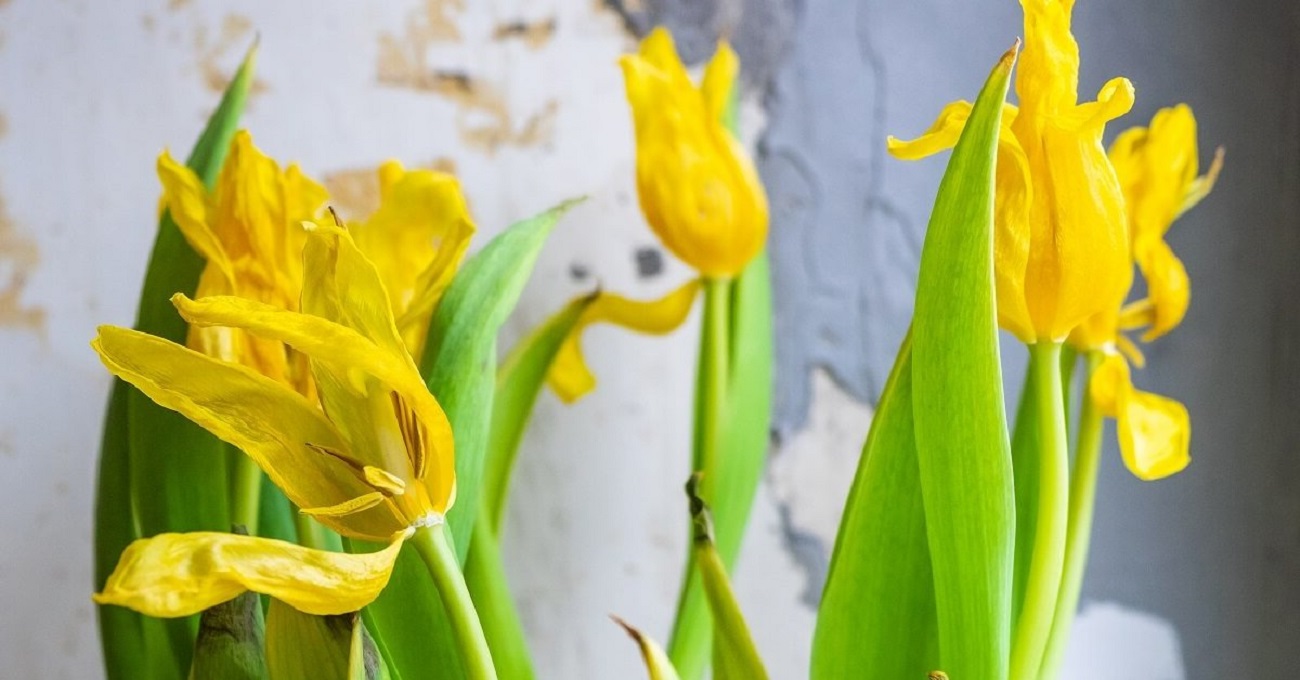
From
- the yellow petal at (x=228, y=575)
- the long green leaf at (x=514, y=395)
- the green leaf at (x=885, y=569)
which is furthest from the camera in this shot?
the long green leaf at (x=514, y=395)

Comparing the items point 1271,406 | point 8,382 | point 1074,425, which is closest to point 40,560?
point 8,382

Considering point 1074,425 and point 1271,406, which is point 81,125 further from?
point 1271,406

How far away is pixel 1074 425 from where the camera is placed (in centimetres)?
75

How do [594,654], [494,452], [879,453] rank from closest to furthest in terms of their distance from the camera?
[879,453] < [494,452] < [594,654]

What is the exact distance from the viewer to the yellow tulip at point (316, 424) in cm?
27

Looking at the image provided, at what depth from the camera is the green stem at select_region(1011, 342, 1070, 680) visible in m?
0.38

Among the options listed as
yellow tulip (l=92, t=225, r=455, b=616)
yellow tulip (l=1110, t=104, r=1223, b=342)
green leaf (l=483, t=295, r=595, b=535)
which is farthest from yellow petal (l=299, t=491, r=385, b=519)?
yellow tulip (l=1110, t=104, r=1223, b=342)

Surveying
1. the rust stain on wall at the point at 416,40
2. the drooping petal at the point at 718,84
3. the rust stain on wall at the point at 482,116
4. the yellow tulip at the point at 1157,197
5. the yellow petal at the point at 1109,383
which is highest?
the rust stain on wall at the point at 416,40

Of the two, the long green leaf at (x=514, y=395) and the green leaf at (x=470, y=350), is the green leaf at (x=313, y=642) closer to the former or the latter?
the green leaf at (x=470, y=350)

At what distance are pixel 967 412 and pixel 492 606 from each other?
0.23 m

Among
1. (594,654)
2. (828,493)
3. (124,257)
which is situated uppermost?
(124,257)

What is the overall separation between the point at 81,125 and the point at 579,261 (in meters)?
0.30

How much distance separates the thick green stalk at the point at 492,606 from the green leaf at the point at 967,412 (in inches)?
7.6

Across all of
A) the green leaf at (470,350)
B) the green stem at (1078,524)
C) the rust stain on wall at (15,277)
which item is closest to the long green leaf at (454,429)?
the green leaf at (470,350)
